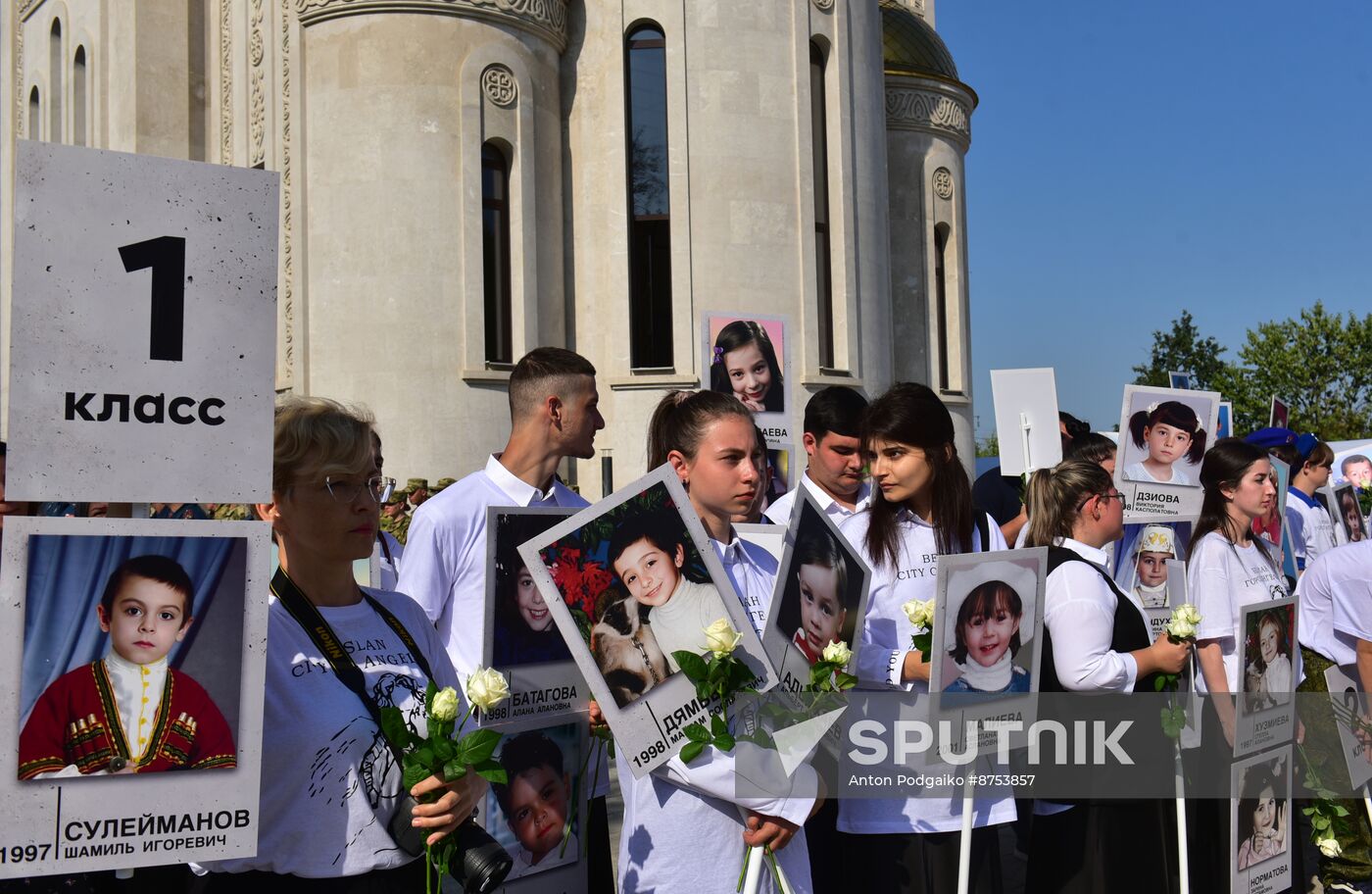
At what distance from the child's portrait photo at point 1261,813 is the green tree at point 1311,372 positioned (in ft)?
154

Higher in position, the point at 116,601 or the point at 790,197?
the point at 790,197

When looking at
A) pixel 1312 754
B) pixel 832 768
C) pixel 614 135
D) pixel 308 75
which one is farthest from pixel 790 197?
pixel 832 768

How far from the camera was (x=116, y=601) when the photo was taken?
8.19 feet

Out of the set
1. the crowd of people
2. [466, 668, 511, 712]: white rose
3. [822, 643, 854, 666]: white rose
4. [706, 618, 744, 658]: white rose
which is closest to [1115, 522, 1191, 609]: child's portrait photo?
the crowd of people

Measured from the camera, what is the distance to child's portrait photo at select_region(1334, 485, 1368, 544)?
11.1 meters

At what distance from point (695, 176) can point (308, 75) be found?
565cm

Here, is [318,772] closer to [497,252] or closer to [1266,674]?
[1266,674]

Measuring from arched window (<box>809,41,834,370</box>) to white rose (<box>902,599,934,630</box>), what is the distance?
1576 centimetres

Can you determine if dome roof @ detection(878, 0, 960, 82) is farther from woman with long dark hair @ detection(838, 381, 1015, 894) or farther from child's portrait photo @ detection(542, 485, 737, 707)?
child's portrait photo @ detection(542, 485, 737, 707)

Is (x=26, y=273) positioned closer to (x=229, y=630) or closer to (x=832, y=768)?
(x=229, y=630)

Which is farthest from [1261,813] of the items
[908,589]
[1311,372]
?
[1311,372]

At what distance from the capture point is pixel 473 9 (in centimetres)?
1775

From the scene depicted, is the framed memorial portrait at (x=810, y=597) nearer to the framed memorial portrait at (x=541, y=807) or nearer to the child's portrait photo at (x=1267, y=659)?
the framed memorial portrait at (x=541, y=807)

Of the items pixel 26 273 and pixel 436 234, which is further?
pixel 436 234
